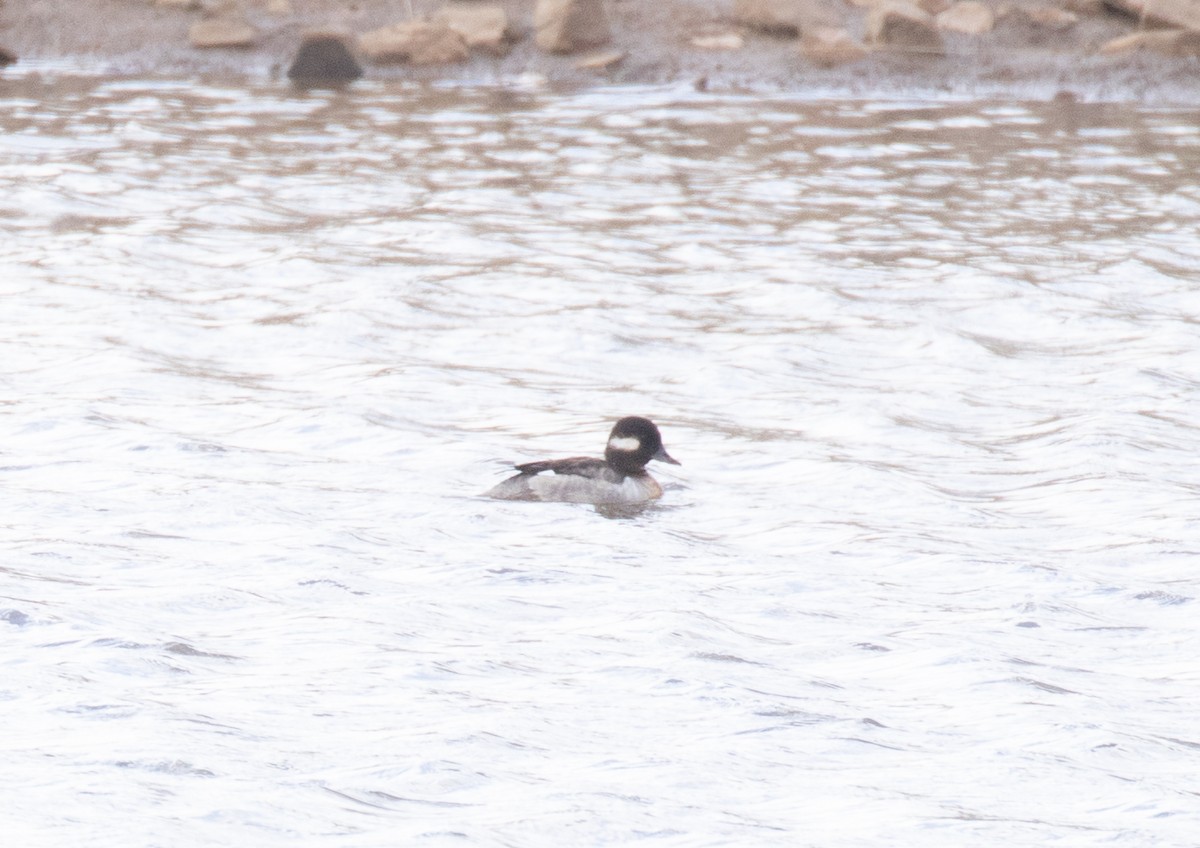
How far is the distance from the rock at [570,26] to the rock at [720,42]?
110 centimetres

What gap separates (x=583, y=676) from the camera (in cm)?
651

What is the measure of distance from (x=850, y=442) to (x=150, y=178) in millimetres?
9472

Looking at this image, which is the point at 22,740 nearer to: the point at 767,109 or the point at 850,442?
the point at 850,442

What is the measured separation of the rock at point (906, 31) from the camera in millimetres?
22328

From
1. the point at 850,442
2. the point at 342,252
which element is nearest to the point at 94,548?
the point at 850,442

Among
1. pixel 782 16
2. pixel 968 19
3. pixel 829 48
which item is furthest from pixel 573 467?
pixel 968 19

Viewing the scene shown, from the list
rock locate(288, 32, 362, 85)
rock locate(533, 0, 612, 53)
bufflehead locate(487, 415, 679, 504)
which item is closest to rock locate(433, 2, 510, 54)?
rock locate(533, 0, 612, 53)

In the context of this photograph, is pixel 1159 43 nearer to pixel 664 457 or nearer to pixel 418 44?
pixel 418 44

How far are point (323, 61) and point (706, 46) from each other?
170 inches

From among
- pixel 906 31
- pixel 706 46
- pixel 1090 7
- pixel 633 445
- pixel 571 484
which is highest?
pixel 1090 7

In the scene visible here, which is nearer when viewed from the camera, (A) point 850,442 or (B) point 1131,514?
(B) point 1131,514

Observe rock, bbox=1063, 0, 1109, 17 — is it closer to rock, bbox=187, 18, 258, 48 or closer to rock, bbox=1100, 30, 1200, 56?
rock, bbox=1100, 30, 1200, 56

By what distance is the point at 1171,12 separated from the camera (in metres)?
22.1

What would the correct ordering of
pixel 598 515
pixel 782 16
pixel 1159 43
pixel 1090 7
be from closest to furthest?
pixel 598 515 < pixel 1159 43 < pixel 1090 7 < pixel 782 16
